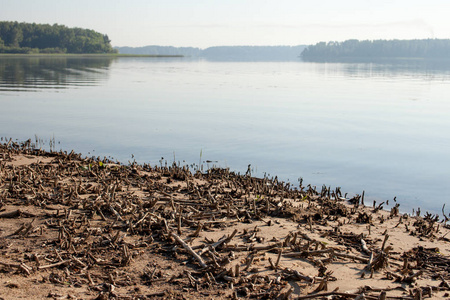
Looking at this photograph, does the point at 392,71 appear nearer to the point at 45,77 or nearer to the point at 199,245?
the point at 45,77

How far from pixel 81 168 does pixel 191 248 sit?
5.81 metres

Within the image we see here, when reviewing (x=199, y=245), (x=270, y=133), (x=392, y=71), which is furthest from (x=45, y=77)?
(x=392, y=71)

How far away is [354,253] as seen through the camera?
22.1ft

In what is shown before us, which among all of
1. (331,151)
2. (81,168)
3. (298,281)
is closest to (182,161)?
(81,168)

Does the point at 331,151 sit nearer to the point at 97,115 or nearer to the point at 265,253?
the point at 265,253

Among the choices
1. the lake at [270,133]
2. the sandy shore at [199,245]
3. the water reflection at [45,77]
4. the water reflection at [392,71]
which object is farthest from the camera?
the water reflection at [392,71]

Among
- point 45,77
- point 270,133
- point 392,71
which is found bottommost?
point 270,133

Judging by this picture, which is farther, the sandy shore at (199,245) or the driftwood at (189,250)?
the driftwood at (189,250)

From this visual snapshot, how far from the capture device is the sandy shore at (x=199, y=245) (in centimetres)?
537

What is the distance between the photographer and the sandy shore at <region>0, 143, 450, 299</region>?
5.37 metres

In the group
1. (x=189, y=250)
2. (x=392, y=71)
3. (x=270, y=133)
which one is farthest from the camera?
(x=392, y=71)

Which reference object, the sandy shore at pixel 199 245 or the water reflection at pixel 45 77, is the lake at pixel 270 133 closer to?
the sandy shore at pixel 199 245

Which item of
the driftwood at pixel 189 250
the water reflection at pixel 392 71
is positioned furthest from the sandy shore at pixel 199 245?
the water reflection at pixel 392 71

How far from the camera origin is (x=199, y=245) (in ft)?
20.8
